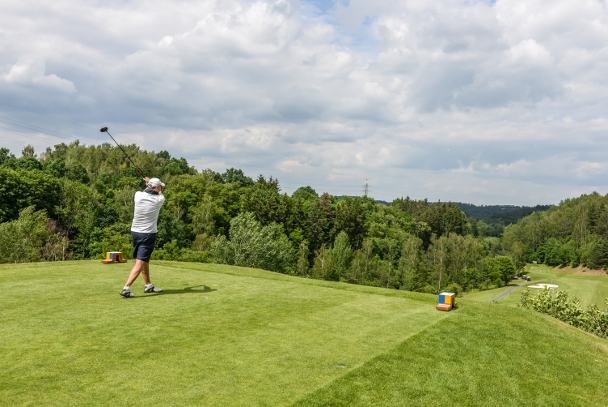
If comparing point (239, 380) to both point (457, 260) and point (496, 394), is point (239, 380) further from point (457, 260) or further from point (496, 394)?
point (457, 260)

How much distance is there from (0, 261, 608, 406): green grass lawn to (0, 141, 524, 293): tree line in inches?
1597

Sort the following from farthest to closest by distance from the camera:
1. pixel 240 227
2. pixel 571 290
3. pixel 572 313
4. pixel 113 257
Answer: pixel 571 290
pixel 240 227
pixel 572 313
pixel 113 257

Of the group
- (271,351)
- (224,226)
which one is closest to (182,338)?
(271,351)

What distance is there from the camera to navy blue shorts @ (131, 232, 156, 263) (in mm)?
10523

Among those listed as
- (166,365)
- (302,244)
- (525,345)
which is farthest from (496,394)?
(302,244)

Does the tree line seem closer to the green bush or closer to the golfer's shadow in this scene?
the green bush

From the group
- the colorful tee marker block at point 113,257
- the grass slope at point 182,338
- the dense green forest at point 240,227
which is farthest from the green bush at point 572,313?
the dense green forest at point 240,227

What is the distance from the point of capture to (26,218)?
1775 inches

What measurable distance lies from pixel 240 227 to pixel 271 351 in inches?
2073

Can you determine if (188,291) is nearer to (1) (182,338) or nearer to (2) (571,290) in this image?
(1) (182,338)

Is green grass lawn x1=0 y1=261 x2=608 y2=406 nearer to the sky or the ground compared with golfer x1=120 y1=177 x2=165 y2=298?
nearer to the ground

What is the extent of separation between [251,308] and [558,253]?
167169 millimetres

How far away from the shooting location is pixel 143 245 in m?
10.6

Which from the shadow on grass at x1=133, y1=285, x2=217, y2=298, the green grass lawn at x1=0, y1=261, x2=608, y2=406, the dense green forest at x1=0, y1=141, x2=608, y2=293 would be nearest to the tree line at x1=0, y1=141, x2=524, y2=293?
the dense green forest at x1=0, y1=141, x2=608, y2=293
